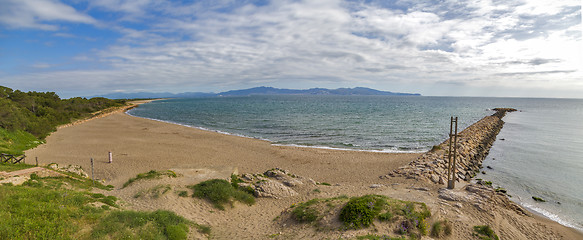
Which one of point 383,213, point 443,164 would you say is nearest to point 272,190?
point 383,213

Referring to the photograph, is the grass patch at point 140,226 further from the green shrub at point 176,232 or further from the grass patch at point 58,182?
the grass patch at point 58,182

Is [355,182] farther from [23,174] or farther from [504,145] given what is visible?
[504,145]

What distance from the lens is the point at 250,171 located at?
2005cm

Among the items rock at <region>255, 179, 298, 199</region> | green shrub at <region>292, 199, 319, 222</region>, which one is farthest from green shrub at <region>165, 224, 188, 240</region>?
rock at <region>255, 179, 298, 199</region>

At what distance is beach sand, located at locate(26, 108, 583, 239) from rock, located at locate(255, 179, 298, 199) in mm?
332

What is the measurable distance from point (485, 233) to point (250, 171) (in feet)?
47.8

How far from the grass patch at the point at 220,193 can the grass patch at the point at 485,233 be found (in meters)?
9.86

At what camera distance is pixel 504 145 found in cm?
3272

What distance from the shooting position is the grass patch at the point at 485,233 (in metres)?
10.1

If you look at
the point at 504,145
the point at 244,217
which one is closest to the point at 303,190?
the point at 244,217

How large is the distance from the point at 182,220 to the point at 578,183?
26000 mm

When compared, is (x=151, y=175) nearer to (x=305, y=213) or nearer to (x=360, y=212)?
(x=305, y=213)

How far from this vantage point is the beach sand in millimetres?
11062

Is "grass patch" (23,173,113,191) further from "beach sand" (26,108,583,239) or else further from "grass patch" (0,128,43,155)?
"grass patch" (0,128,43,155)
